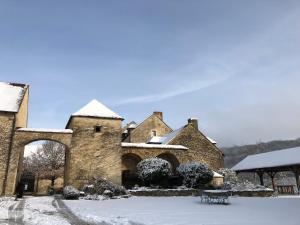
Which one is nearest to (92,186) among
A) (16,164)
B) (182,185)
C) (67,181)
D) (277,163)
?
(67,181)

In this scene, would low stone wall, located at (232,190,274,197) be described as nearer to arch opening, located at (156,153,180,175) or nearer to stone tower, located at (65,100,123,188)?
arch opening, located at (156,153,180,175)

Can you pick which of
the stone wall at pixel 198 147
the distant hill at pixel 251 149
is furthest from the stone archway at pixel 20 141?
the distant hill at pixel 251 149

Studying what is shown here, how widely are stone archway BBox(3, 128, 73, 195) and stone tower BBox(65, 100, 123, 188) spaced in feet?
2.51

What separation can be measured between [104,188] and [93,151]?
4.20 metres

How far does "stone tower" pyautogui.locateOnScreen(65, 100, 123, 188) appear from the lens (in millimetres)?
20875

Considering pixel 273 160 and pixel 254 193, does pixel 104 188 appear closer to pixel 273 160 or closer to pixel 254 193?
pixel 254 193

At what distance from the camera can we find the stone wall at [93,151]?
20.8 metres

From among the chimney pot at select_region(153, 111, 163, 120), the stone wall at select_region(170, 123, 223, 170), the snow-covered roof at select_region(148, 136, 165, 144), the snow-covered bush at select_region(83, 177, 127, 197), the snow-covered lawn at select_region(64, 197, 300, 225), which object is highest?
the chimney pot at select_region(153, 111, 163, 120)

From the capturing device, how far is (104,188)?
1816 centimetres

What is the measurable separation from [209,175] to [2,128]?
15.3m

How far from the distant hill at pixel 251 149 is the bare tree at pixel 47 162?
1704 inches

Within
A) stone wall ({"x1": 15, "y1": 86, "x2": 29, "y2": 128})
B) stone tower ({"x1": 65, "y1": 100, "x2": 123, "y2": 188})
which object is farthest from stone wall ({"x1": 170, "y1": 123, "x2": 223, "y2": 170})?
stone wall ({"x1": 15, "y1": 86, "x2": 29, "y2": 128})

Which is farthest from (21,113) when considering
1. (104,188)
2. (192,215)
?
(192,215)

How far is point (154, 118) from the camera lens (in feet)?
119
